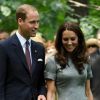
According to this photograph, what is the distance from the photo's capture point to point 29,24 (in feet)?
28.5

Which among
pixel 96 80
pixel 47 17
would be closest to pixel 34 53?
pixel 96 80

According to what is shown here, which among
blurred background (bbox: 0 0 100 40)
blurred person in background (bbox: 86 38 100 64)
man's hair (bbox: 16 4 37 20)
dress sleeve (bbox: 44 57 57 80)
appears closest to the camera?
man's hair (bbox: 16 4 37 20)

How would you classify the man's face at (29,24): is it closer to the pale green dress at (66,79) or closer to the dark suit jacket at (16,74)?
the dark suit jacket at (16,74)

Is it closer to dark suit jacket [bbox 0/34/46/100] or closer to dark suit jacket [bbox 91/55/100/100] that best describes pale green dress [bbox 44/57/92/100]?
dark suit jacket [bbox 0/34/46/100]

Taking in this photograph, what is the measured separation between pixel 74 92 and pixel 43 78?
17.9 inches

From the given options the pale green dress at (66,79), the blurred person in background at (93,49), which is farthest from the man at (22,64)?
the blurred person in background at (93,49)

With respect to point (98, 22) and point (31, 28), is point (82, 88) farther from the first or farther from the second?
point (98, 22)

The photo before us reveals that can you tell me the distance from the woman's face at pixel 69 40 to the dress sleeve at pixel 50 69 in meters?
0.26

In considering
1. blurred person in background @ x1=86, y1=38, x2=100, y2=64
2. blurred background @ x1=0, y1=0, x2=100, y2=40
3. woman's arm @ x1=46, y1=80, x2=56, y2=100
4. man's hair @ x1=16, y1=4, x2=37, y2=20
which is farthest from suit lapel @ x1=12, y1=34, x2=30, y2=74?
blurred background @ x1=0, y1=0, x2=100, y2=40

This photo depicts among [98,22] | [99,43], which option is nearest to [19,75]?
[99,43]

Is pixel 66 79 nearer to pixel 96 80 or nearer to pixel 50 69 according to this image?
pixel 50 69

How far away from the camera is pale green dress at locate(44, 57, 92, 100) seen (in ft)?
29.0

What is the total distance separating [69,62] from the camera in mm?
9008

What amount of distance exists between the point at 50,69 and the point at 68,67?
249 millimetres
